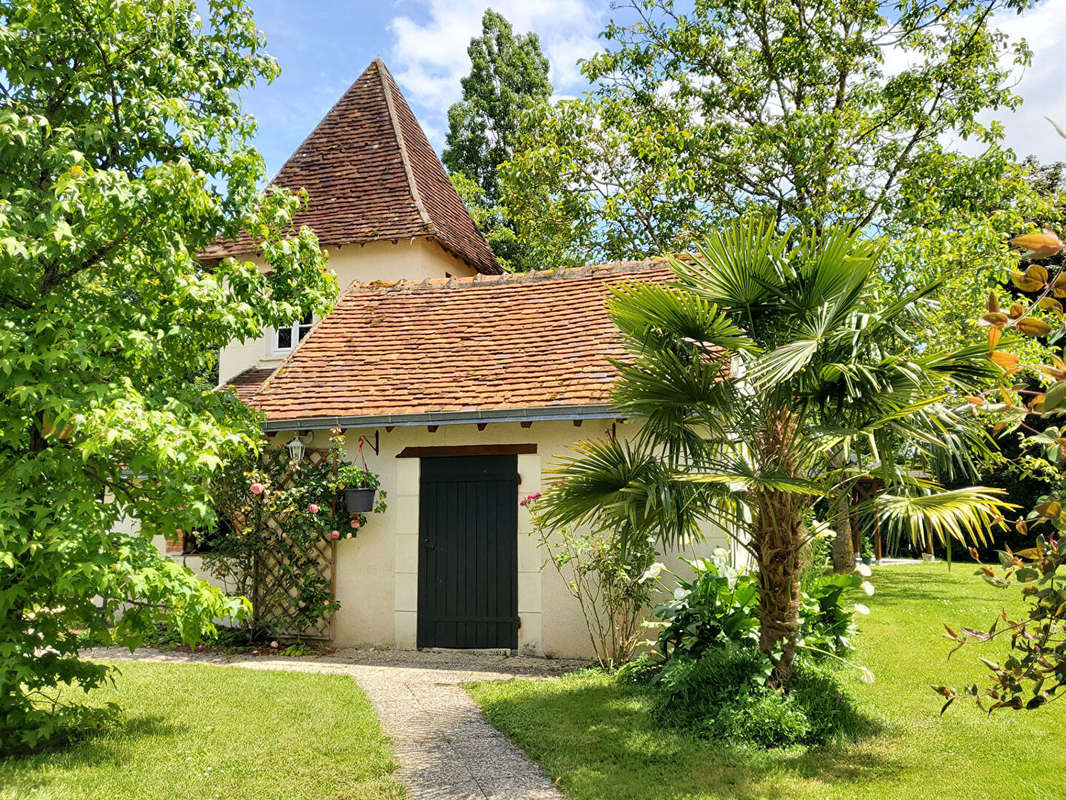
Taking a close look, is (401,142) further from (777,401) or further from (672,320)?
(777,401)

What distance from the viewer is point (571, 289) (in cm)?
1247

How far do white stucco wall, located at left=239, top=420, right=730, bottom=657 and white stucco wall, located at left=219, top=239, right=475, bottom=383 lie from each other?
644cm

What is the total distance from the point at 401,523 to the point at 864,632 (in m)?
6.63

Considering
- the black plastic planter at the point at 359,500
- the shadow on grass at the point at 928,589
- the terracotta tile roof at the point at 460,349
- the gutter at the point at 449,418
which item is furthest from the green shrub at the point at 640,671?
the shadow on grass at the point at 928,589

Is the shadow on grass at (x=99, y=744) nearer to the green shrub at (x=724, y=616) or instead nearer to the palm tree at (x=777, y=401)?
the palm tree at (x=777, y=401)

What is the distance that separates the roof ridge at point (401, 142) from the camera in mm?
16500

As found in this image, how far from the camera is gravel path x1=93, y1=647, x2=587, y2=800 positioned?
17.5 ft

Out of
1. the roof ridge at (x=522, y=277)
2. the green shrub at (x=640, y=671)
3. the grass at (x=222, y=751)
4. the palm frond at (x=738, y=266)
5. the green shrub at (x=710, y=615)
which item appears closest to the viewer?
the grass at (x=222, y=751)

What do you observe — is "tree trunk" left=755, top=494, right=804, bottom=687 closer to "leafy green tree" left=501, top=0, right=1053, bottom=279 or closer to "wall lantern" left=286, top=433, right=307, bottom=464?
"wall lantern" left=286, top=433, right=307, bottom=464

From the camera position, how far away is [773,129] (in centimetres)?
1756

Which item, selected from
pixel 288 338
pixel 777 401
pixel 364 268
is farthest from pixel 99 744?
pixel 364 268

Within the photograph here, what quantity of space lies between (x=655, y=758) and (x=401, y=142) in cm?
A: 1562

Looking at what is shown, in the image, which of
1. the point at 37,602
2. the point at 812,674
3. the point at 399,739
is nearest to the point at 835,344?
the point at 812,674

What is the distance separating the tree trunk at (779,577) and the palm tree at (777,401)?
0.4 inches
